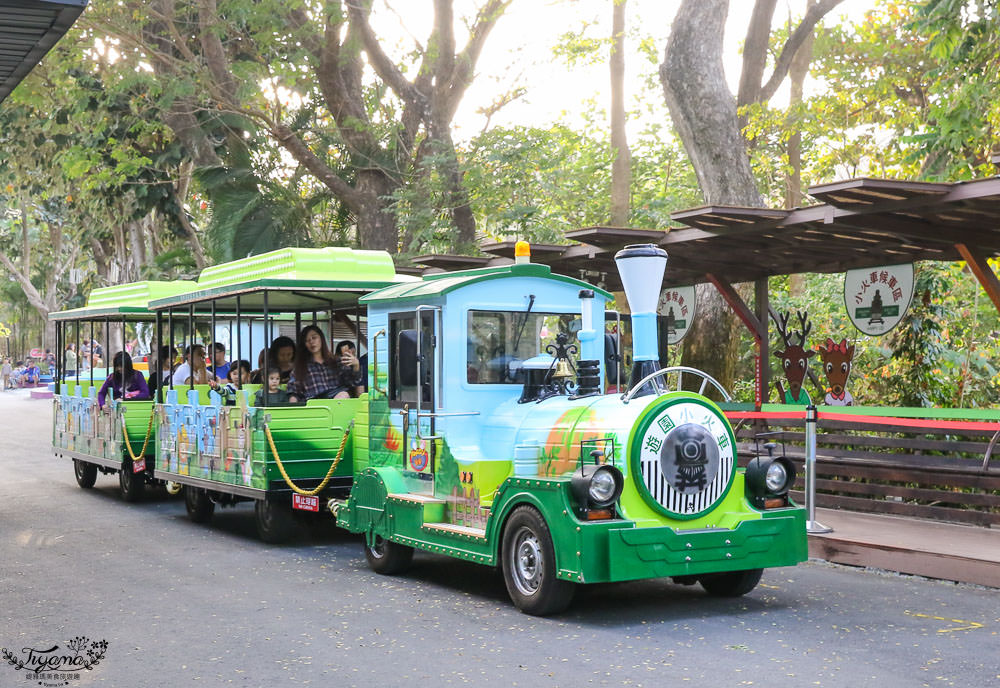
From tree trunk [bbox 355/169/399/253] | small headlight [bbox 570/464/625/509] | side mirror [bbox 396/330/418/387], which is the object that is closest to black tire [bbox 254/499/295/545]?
side mirror [bbox 396/330/418/387]

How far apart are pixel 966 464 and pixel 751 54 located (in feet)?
34.2

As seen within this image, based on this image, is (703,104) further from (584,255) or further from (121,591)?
(121,591)

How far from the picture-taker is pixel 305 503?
10742 mm

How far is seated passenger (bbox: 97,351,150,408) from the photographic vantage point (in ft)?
50.1

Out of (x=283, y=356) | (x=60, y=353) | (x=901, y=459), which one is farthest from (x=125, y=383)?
(x=901, y=459)

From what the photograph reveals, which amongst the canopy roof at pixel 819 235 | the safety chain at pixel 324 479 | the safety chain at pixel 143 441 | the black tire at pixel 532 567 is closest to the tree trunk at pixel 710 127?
the canopy roof at pixel 819 235

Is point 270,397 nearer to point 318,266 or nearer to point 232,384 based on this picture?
point 318,266

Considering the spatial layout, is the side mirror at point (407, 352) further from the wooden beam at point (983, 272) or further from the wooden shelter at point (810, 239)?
the wooden beam at point (983, 272)

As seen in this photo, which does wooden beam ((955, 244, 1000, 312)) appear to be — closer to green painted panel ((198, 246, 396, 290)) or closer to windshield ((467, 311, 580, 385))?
windshield ((467, 311, 580, 385))

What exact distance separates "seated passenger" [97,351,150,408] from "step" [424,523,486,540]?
7944 mm

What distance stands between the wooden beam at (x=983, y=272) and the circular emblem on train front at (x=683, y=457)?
14.6 feet

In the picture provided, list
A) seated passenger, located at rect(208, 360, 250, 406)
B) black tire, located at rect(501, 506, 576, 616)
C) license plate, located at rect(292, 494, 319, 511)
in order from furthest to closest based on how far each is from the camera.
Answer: seated passenger, located at rect(208, 360, 250, 406), license plate, located at rect(292, 494, 319, 511), black tire, located at rect(501, 506, 576, 616)

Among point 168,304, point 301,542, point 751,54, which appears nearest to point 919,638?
point 301,542

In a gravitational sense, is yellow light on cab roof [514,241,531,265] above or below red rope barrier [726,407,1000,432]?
above
